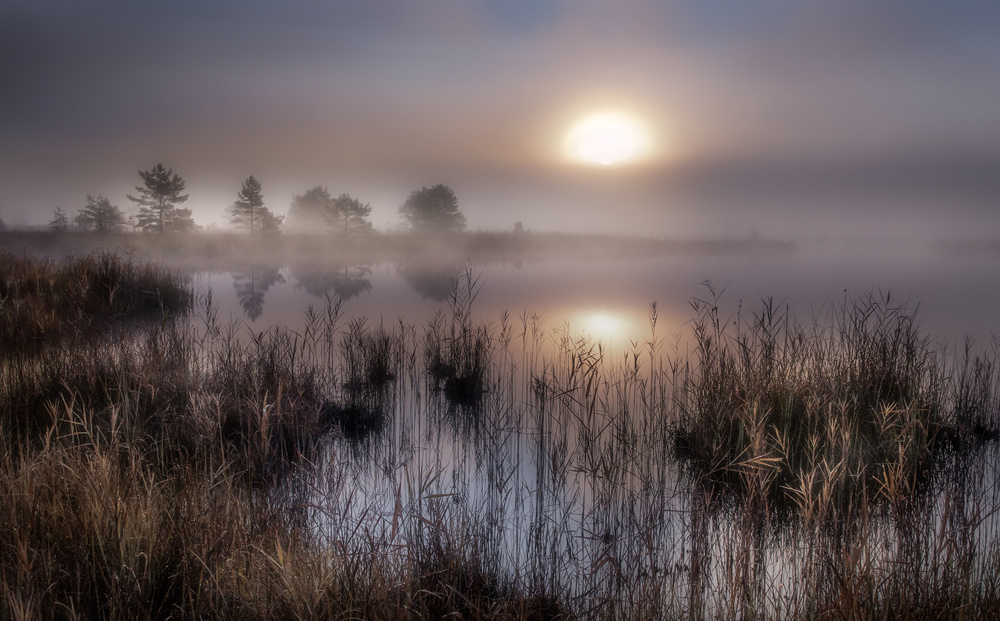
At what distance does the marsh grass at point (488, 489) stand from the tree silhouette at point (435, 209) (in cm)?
3148

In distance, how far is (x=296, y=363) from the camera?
6129 mm

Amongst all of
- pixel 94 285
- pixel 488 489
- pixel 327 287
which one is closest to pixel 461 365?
pixel 488 489

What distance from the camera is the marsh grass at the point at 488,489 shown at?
1.81 m

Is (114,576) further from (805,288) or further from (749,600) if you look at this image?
(805,288)

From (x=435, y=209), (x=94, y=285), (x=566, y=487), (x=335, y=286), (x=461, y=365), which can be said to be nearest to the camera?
(x=566, y=487)

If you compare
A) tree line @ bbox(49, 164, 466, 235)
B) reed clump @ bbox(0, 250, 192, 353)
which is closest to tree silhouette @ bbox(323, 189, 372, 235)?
tree line @ bbox(49, 164, 466, 235)

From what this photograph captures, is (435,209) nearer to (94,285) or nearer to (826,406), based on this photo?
(94,285)

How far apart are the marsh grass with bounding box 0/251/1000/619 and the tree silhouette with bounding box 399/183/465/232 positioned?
103ft

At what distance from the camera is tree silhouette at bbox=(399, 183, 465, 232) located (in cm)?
3719

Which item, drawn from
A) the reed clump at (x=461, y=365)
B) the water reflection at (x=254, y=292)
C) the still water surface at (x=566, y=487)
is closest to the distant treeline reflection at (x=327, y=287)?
the water reflection at (x=254, y=292)

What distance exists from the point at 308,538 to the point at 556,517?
1358mm

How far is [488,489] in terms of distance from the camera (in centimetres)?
346

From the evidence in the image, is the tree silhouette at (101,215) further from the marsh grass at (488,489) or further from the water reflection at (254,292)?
the marsh grass at (488,489)

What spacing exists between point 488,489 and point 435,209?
35.2m
